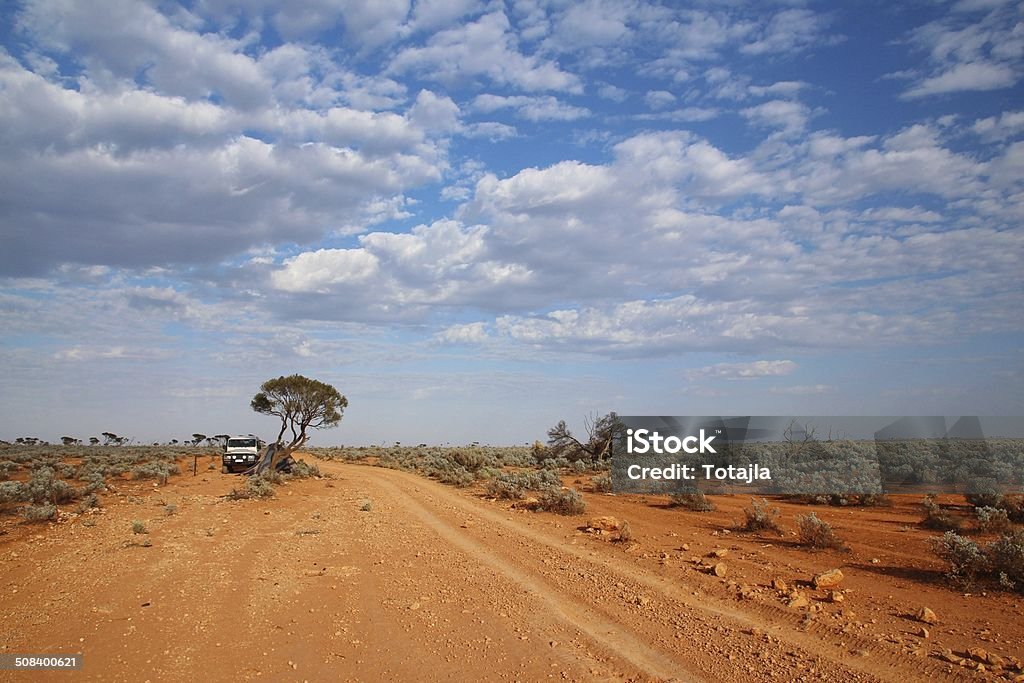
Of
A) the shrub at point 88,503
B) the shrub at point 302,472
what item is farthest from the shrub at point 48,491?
the shrub at point 302,472

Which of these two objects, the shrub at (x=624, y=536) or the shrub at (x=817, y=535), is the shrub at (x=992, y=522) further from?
the shrub at (x=624, y=536)

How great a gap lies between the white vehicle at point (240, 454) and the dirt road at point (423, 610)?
1639 cm

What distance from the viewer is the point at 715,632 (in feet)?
23.0

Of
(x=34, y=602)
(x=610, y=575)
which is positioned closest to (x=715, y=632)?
(x=610, y=575)

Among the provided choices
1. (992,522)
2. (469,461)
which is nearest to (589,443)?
(469,461)

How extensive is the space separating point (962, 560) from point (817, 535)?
8.18 feet

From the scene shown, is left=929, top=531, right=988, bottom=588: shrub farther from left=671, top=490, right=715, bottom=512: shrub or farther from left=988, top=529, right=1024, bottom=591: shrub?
left=671, top=490, right=715, bottom=512: shrub

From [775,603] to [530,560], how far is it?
4.29 metres

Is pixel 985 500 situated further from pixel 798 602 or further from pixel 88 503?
pixel 88 503

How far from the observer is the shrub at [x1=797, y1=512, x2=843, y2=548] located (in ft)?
35.1

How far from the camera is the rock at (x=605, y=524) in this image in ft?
43.3

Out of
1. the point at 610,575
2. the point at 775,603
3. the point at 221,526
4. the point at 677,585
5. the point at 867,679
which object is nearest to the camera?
the point at 867,679

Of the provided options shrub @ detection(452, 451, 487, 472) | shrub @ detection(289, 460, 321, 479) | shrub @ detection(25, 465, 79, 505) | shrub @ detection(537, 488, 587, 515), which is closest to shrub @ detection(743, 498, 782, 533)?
shrub @ detection(537, 488, 587, 515)

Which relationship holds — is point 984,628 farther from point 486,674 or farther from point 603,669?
point 486,674
